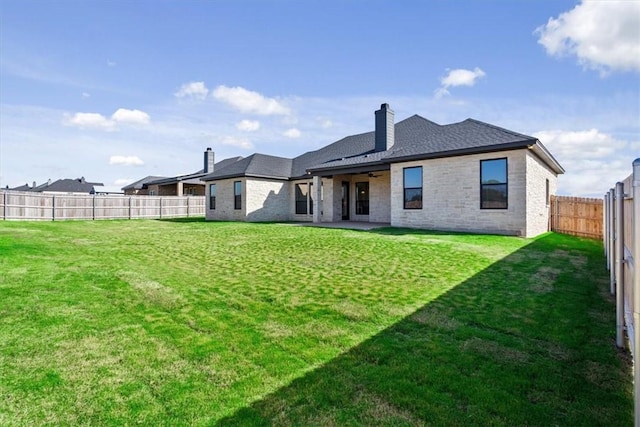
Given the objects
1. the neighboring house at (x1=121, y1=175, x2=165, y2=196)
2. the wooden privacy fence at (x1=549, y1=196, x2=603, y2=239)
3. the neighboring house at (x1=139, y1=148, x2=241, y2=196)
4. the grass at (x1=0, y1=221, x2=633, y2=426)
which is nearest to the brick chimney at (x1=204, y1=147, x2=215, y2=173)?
the neighboring house at (x1=139, y1=148, x2=241, y2=196)

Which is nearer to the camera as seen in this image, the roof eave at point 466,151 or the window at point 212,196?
the roof eave at point 466,151

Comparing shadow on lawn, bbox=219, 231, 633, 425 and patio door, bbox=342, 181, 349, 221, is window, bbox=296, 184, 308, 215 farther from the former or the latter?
shadow on lawn, bbox=219, 231, 633, 425

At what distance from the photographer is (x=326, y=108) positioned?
57.1 feet

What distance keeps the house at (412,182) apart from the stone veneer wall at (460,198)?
4 centimetres

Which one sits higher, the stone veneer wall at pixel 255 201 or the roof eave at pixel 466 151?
the roof eave at pixel 466 151

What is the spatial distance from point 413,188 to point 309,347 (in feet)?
42.0

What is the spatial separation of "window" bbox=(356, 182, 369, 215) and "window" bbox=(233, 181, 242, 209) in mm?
7720

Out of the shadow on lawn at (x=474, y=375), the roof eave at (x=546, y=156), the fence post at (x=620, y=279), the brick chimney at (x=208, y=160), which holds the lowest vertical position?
the shadow on lawn at (x=474, y=375)

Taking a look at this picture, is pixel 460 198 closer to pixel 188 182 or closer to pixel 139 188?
pixel 188 182

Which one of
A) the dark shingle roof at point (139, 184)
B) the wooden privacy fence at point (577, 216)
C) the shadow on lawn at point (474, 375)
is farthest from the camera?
the dark shingle roof at point (139, 184)

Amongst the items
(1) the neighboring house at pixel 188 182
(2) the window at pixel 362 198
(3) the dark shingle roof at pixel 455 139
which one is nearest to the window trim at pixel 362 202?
(2) the window at pixel 362 198

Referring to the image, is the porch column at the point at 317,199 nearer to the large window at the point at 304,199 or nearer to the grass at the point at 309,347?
the large window at the point at 304,199

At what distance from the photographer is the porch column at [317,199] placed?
19219 millimetres

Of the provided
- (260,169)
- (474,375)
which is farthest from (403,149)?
(474,375)
